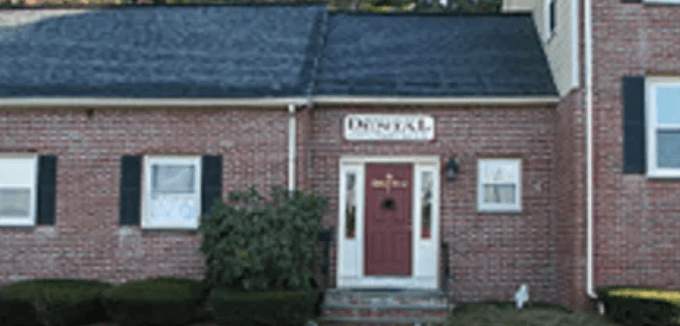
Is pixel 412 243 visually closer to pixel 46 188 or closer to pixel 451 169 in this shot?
pixel 451 169

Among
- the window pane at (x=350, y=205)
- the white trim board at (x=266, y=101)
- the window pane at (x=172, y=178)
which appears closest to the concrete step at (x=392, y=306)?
the window pane at (x=350, y=205)

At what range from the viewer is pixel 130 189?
1114 centimetres

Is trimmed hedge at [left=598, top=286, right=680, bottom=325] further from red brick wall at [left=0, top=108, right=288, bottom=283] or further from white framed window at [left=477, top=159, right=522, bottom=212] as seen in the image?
red brick wall at [left=0, top=108, right=288, bottom=283]

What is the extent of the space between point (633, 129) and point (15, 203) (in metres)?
9.26

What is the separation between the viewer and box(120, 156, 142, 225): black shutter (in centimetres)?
1112

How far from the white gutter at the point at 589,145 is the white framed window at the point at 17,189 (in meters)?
8.24

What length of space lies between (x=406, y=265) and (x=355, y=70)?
3300mm

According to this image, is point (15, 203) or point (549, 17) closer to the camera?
point (15, 203)

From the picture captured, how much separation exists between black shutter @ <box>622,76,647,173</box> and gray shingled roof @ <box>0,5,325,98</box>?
466 cm

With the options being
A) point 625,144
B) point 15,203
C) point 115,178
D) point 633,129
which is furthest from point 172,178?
point 633,129

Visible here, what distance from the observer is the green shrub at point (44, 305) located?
9664 mm

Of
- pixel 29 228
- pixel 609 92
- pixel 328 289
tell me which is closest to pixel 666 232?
pixel 609 92

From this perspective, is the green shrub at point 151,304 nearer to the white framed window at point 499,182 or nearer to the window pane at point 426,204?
the window pane at point 426,204

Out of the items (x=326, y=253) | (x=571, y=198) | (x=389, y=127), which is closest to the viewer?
(x=571, y=198)
